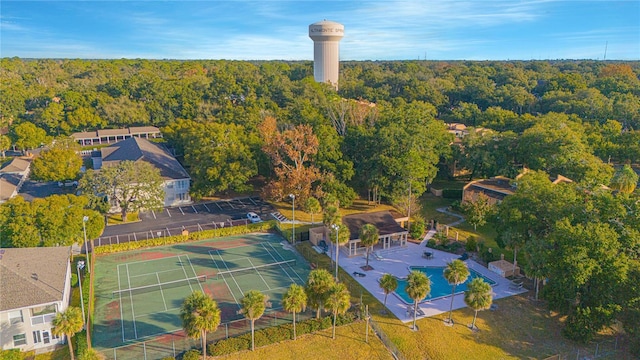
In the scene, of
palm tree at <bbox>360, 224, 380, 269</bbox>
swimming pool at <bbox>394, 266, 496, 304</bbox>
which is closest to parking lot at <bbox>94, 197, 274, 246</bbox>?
palm tree at <bbox>360, 224, 380, 269</bbox>

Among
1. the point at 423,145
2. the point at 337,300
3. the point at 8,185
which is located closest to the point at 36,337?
the point at 337,300

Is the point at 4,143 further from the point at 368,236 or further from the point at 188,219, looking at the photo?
the point at 368,236

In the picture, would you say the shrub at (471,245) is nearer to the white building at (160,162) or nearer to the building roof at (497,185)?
the building roof at (497,185)

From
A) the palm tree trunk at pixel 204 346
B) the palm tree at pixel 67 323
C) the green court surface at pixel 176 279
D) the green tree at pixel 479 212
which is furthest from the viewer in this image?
the green tree at pixel 479 212

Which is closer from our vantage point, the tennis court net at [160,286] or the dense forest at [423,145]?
the dense forest at [423,145]

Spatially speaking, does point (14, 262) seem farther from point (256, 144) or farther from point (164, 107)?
point (164, 107)

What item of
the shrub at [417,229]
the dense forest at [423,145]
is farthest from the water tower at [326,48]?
the shrub at [417,229]
